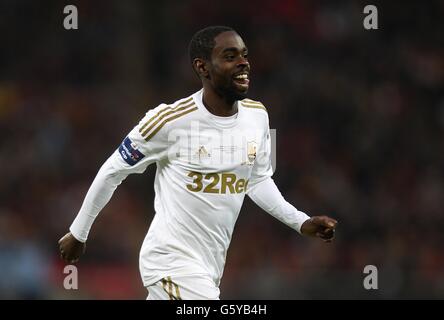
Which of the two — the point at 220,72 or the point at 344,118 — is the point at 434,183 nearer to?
the point at 344,118

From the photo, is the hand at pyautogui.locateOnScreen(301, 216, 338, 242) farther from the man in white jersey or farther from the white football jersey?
the white football jersey

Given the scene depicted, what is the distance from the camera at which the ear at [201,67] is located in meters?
5.21

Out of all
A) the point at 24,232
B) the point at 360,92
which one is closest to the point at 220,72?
the point at 24,232

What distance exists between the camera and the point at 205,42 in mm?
5184

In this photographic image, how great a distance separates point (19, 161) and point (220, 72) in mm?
7229

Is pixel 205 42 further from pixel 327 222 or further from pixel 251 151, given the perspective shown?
pixel 327 222

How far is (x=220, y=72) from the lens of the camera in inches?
202

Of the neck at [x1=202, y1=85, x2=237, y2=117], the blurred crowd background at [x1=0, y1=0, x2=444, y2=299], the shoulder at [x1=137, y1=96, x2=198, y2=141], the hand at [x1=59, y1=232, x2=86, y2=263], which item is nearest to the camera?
the shoulder at [x1=137, y1=96, x2=198, y2=141]

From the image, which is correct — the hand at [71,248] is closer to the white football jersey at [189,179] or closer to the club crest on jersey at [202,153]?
the white football jersey at [189,179]

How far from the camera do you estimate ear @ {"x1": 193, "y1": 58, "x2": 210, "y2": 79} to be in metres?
5.21

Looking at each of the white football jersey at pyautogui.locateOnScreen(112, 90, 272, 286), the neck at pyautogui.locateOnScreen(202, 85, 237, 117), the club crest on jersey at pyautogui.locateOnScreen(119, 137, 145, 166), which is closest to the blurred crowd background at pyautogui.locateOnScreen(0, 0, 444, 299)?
the white football jersey at pyautogui.locateOnScreen(112, 90, 272, 286)

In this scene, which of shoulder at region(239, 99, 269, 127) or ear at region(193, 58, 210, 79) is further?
shoulder at region(239, 99, 269, 127)

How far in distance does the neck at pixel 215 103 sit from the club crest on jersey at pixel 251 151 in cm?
21

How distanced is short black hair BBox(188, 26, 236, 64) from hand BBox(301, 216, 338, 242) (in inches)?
43.1
